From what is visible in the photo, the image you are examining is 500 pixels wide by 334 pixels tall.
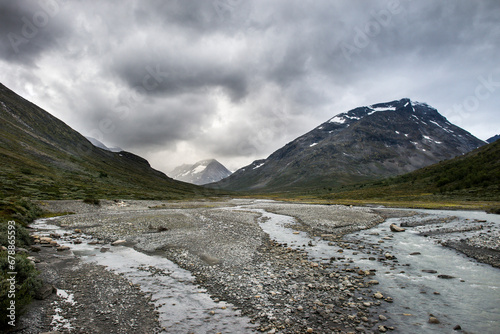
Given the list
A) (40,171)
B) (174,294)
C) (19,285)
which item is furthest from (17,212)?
(40,171)

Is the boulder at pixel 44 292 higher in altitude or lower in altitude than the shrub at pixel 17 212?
lower

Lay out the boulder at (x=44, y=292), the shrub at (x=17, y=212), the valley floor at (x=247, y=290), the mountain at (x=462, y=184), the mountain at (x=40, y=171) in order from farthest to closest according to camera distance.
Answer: the mountain at (x=40, y=171)
the mountain at (x=462, y=184)
the shrub at (x=17, y=212)
the boulder at (x=44, y=292)
the valley floor at (x=247, y=290)

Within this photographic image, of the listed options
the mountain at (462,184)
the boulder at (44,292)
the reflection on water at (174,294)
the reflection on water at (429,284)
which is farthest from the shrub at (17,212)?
the mountain at (462,184)

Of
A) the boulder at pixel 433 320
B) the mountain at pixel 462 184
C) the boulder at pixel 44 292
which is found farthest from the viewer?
the mountain at pixel 462 184

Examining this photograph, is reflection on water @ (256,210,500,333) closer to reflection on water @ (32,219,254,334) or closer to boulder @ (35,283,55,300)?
reflection on water @ (32,219,254,334)

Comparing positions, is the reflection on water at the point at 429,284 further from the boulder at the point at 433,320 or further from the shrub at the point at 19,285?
the shrub at the point at 19,285

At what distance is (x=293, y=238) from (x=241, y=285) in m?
16.5

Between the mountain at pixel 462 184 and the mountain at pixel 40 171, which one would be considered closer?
the mountain at pixel 462 184

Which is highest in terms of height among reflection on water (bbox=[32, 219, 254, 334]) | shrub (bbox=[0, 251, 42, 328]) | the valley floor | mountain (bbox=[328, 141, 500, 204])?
mountain (bbox=[328, 141, 500, 204])

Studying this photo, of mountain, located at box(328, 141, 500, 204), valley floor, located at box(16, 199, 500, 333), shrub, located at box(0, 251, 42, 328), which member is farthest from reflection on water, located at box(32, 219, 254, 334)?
mountain, located at box(328, 141, 500, 204)

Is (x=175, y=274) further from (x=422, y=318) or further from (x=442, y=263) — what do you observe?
(x=442, y=263)

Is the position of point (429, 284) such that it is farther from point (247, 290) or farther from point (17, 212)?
point (17, 212)

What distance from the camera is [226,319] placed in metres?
11.5

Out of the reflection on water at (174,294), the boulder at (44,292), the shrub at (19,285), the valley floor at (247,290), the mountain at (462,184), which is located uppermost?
the mountain at (462,184)
